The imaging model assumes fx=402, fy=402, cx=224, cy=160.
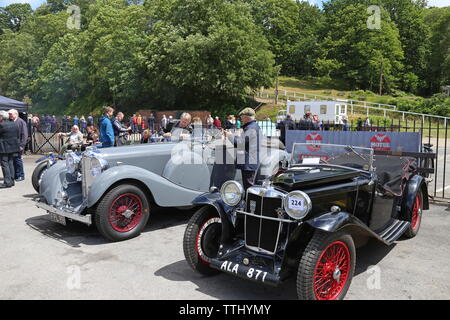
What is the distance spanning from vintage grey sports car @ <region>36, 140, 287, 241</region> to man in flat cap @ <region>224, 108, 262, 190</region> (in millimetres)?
Answer: 733

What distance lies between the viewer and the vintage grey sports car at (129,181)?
5.63 metres

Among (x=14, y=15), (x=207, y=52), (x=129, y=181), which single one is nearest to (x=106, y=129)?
(x=129, y=181)

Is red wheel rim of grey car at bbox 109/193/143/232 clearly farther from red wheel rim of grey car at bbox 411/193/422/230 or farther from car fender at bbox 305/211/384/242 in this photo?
red wheel rim of grey car at bbox 411/193/422/230

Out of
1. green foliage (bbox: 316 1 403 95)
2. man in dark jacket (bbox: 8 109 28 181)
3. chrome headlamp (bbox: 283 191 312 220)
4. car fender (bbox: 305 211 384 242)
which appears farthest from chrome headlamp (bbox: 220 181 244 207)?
green foliage (bbox: 316 1 403 95)

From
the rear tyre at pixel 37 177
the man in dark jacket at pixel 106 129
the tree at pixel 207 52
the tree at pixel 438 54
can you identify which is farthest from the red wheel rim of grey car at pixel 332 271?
the tree at pixel 438 54

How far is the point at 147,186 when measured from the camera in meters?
5.97

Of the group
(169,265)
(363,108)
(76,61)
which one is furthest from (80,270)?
(76,61)

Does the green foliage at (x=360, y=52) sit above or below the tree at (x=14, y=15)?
below

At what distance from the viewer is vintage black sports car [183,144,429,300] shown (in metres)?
3.64

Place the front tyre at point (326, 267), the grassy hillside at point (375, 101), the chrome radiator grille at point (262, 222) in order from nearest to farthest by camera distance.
A: the front tyre at point (326, 267), the chrome radiator grille at point (262, 222), the grassy hillside at point (375, 101)

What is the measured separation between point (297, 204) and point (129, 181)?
3029mm

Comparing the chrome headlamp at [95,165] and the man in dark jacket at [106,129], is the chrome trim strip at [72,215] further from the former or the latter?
the man in dark jacket at [106,129]

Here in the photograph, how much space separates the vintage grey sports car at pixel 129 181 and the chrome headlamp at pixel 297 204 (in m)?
2.82
